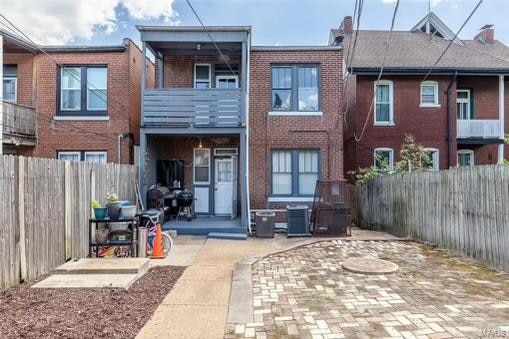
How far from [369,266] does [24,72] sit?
43.4 feet

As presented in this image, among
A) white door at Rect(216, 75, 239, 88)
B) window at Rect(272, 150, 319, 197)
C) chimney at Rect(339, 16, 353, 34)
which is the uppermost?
chimney at Rect(339, 16, 353, 34)

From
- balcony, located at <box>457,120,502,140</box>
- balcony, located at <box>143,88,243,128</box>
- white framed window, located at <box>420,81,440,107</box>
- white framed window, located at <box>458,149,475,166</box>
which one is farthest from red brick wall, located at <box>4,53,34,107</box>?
white framed window, located at <box>458,149,475,166</box>

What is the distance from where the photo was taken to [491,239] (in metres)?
7.09

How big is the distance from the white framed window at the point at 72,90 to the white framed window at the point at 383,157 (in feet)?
39.1

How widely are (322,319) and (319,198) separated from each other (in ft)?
22.9

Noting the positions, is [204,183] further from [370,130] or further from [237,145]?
[370,130]

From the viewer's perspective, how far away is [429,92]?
1669cm

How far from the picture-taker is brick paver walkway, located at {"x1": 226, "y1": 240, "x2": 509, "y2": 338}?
13.7 ft

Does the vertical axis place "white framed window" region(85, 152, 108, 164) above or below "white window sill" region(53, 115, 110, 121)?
below

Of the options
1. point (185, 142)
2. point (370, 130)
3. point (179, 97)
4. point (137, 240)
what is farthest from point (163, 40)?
point (370, 130)

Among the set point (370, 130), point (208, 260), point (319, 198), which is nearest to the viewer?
point (208, 260)

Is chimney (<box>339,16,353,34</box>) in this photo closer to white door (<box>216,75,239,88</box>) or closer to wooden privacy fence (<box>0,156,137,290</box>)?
white door (<box>216,75,239,88</box>)

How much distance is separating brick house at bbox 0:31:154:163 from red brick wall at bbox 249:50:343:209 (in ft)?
15.1

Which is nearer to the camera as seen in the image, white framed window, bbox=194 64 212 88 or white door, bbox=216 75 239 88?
white framed window, bbox=194 64 212 88
